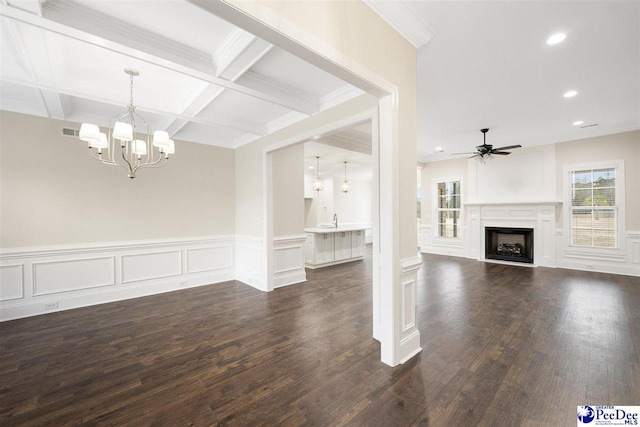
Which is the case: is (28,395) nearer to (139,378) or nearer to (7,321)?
(139,378)

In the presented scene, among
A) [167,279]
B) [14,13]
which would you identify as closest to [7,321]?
[167,279]

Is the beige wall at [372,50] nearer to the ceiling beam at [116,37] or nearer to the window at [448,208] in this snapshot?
the ceiling beam at [116,37]

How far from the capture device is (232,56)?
245cm

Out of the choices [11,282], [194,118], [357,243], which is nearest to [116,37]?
[194,118]

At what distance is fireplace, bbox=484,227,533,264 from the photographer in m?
6.88

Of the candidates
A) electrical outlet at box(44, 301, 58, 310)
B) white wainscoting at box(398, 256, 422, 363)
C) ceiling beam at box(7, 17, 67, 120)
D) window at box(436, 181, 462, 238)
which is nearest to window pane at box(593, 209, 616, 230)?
window at box(436, 181, 462, 238)

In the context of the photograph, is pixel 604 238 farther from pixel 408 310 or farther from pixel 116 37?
pixel 116 37

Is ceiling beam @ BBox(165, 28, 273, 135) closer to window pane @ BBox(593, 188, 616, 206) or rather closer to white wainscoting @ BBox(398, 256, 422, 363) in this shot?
white wainscoting @ BBox(398, 256, 422, 363)

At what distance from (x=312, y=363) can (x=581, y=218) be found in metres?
Answer: 7.36

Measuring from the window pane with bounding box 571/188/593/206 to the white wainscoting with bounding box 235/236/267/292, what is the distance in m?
7.37

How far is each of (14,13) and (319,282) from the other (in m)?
4.84

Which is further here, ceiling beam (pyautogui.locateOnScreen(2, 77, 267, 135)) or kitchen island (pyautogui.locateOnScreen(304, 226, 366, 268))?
kitchen island (pyautogui.locateOnScreen(304, 226, 366, 268))

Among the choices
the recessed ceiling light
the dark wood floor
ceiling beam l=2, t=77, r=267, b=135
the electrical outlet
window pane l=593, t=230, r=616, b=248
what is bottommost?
the dark wood floor

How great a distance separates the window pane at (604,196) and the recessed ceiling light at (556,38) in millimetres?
5353
